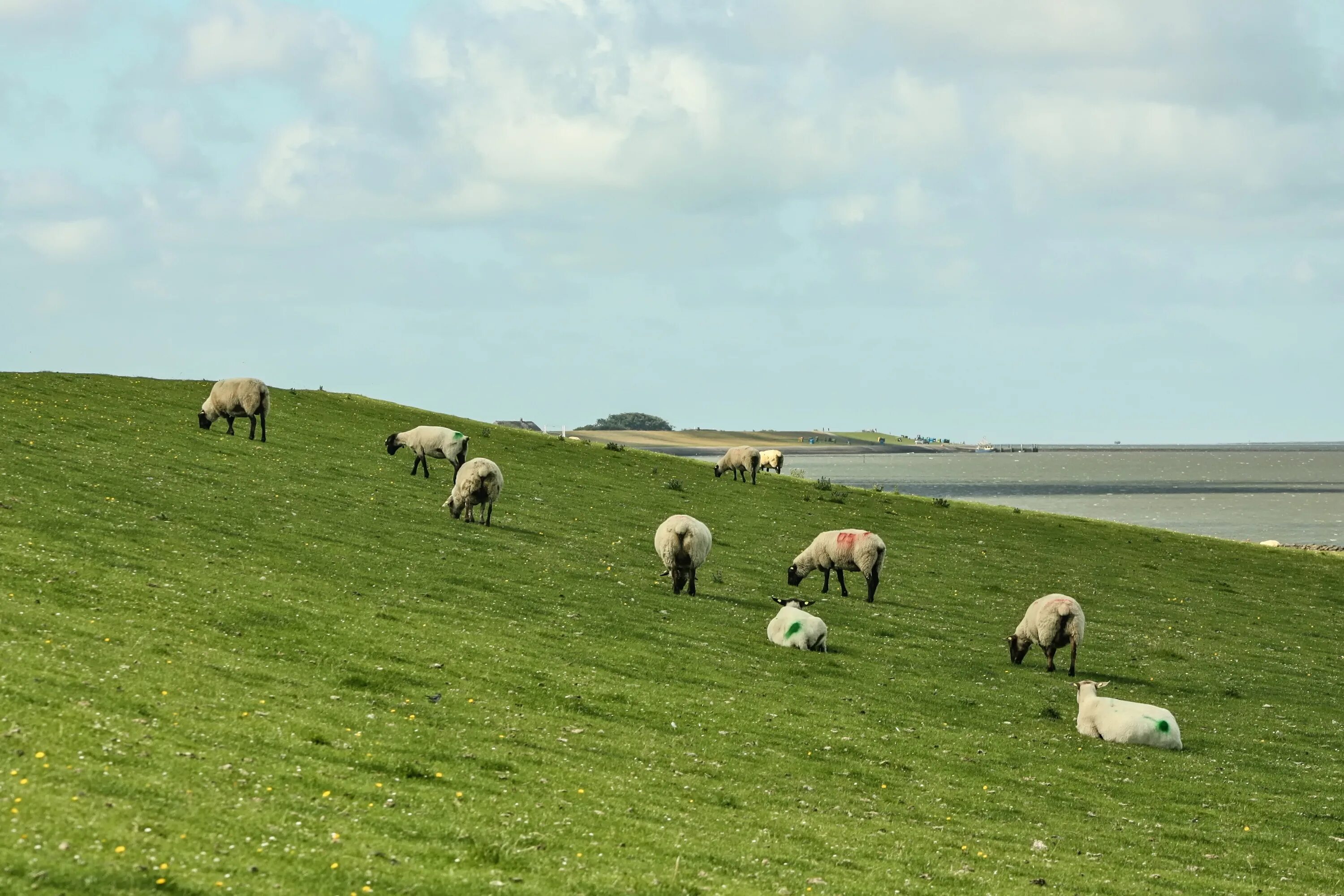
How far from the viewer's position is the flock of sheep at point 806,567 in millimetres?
23297

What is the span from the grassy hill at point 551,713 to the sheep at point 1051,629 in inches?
22.5

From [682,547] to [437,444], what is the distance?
18.6m

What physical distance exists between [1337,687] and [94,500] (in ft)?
112

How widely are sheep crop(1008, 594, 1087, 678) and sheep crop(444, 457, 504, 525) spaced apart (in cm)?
1815

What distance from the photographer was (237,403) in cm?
4872

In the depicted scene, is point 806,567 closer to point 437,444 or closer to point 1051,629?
point 1051,629

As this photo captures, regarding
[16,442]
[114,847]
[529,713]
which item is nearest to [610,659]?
[529,713]

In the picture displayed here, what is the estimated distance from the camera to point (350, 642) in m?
21.4

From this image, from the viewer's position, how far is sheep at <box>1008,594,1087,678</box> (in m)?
28.7

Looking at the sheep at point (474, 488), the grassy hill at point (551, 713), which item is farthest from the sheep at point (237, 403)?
the sheep at point (474, 488)

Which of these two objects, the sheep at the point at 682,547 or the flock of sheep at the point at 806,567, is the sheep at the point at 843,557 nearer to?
the flock of sheep at the point at 806,567

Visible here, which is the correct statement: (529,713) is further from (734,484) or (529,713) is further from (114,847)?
(734,484)

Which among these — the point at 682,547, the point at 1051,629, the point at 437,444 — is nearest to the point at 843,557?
the point at 682,547

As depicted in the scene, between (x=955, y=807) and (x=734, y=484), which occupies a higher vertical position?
(x=734, y=484)
